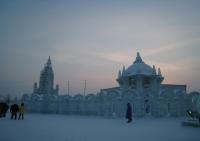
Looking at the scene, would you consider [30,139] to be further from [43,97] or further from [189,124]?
[43,97]

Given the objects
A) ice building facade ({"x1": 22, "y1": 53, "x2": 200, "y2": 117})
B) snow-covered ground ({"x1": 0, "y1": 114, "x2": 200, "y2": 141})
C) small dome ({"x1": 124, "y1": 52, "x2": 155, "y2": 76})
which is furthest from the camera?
small dome ({"x1": 124, "y1": 52, "x2": 155, "y2": 76})

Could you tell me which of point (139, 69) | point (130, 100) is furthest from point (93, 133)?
point (139, 69)

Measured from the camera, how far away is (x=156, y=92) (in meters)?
30.2

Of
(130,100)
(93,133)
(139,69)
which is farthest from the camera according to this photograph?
(139,69)

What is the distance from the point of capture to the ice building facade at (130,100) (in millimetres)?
28781

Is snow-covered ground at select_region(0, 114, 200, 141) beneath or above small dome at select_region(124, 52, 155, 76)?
beneath

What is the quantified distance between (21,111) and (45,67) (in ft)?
119

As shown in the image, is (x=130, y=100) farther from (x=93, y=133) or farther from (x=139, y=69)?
(x=93, y=133)

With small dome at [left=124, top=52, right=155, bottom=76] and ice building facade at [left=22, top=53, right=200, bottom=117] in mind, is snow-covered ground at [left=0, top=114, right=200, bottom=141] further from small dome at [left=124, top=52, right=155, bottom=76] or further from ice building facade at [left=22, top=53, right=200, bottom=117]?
small dome at [left=124, top=52, right=155, bottom=76]

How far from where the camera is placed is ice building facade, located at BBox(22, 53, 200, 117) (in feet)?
94.4

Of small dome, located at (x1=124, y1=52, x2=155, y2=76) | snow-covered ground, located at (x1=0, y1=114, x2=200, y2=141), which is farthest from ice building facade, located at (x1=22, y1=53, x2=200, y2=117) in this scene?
snow-covered ground, located at (x1=0, y1=114, x2=200, y2=141)

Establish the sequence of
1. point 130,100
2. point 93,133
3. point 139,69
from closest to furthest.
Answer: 1. point 93,133
2. point 130,100
3. point 139,69

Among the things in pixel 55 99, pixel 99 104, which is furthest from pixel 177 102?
pixel 55 99

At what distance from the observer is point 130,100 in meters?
28.8
